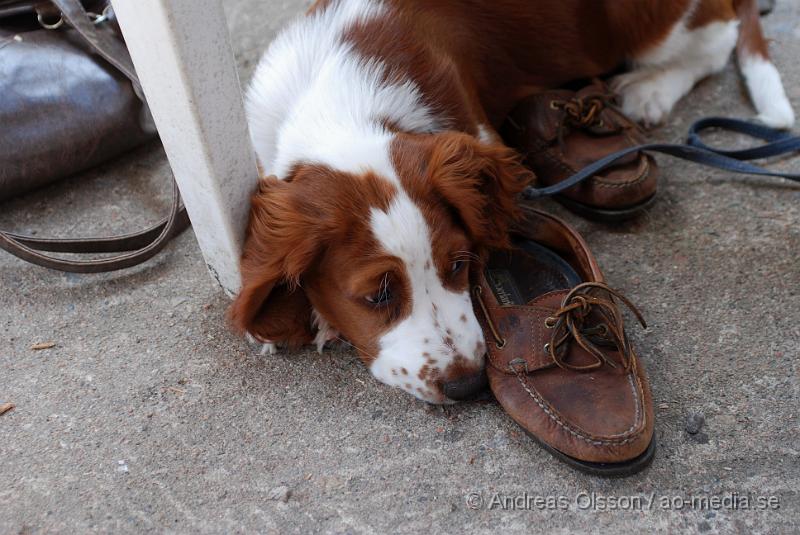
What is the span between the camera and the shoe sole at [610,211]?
2.38m

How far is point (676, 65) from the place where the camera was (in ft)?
9.74

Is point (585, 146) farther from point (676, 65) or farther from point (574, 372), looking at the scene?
point (574, 372)

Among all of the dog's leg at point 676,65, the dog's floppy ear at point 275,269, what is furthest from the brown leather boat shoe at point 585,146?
the dog's floppy ear at point 275,269

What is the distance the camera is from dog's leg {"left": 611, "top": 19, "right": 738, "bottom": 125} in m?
2.87

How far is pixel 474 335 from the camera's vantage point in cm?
182

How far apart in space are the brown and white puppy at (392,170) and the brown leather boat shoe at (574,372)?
0.28 ft

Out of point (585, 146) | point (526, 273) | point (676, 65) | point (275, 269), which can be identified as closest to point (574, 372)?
point (526, 273)

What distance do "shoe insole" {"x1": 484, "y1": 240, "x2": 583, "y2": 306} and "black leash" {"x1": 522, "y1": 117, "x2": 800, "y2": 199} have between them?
0.25 m

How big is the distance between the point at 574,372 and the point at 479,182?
542mm

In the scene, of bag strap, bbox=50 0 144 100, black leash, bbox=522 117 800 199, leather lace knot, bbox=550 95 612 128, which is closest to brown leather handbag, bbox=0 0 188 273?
bag strap, bbox=50 0 144 100

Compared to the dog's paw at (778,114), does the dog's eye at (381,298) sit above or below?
above

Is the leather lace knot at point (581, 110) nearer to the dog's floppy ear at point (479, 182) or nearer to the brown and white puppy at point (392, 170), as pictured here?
the brown and white puppy at point (392, 170)

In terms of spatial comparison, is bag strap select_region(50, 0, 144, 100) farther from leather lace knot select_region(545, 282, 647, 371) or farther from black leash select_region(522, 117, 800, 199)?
leather lace knot select_region(545, 282, 647, 371)

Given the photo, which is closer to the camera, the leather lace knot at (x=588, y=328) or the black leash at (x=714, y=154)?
the leather lace knot at (x=588, y=328)
